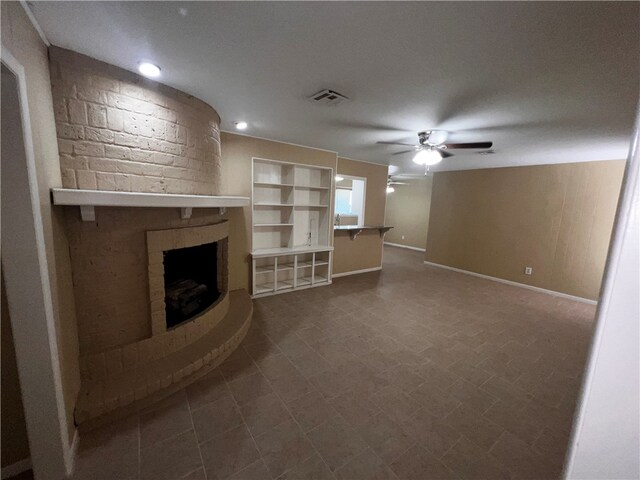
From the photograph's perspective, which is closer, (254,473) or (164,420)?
(254,473)

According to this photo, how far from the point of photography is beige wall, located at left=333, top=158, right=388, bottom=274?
4988mm

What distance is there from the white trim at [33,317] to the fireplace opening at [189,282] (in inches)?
42.5

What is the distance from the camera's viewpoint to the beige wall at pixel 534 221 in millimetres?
4094

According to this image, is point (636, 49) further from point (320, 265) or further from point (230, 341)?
point (320, 265)

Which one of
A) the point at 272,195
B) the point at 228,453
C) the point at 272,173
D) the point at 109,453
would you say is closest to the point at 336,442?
the point at 228,453

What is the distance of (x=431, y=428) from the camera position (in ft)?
5.63

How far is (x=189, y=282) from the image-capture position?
284 cm

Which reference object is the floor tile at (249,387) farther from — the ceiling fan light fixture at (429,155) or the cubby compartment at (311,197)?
the ceiling fan light fixture at (429,155)

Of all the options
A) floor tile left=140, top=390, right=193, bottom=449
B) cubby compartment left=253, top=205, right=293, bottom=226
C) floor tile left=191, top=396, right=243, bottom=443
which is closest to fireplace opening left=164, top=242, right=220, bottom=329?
floor tile left=140, top=390, right=193, bottom=449

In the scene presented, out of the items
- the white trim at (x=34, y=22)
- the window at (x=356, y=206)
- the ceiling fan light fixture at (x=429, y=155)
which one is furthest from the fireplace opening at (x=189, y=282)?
the window at (x=356, y=206)

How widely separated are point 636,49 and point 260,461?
119 inches

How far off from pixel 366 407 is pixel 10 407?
207 centimetres

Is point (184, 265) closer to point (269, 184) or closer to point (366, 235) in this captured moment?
point (269, 184)

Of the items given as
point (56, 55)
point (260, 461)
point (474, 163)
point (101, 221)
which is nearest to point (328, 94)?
point (56, 55)
